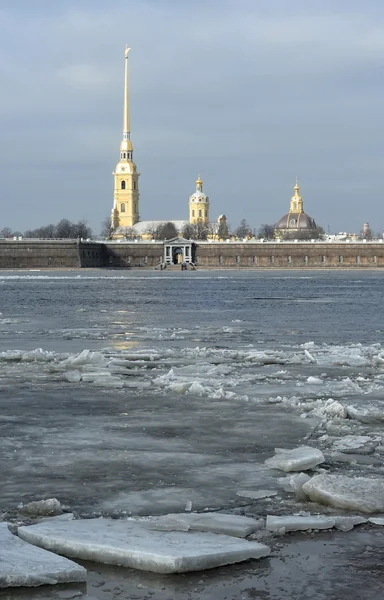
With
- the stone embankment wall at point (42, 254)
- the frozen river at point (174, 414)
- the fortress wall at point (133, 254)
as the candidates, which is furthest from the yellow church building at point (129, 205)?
the frozen river at point (174, 414)

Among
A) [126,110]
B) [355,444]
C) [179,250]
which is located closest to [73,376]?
[355,444]

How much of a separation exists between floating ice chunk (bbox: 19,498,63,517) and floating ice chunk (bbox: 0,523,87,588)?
790mm

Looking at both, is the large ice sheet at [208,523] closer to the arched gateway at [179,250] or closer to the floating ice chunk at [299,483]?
the floating ice chunk at [299,483]

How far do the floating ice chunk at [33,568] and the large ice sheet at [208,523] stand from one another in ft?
2.62

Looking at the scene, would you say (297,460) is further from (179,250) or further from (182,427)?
(179,250)

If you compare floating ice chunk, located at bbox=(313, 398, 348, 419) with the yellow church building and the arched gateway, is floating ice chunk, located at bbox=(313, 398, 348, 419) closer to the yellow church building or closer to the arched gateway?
the arched gateway

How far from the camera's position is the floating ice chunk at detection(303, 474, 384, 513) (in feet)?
20.3

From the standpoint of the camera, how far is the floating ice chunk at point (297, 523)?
19.0 ft

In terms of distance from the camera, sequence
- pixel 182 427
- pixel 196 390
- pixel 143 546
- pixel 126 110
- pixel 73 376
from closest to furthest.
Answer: pixel 143 546 → pixel 182 427 → pixel 196 390 → pixel 73 376 → pixel 126 110

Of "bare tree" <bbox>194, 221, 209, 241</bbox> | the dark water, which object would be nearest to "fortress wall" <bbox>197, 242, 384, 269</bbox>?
"bare tree" <bbox>194, 221, 209, 241</bbox>

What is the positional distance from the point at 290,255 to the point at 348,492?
13033 cm

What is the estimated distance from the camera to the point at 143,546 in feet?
17.1

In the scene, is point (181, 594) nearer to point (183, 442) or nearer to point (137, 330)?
point (183, 442)

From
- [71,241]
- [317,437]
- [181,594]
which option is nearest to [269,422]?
[317,437]
